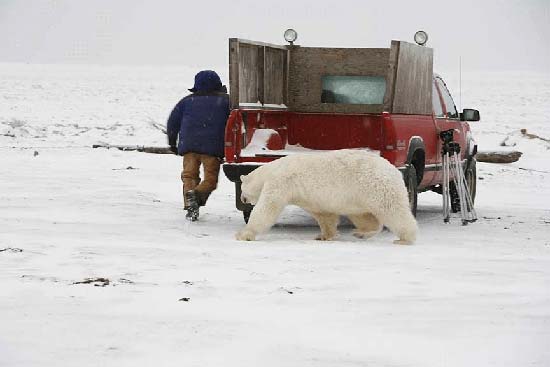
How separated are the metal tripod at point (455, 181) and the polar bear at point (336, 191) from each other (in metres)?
2.10

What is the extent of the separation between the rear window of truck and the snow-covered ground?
1.57m

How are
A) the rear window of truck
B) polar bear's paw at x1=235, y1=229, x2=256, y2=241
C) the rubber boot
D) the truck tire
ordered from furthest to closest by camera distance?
the truck tire < the rear window of truck < the rubber boot < polar bear's paw at x1=235, y1=229, x2=256, y2=241

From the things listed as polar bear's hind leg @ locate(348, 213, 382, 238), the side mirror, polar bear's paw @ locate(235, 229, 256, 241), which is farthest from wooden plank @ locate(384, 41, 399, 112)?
the side mirror

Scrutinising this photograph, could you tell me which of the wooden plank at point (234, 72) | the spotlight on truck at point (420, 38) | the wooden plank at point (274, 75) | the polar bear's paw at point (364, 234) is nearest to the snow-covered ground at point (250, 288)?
the polar bear's paw at point (364, 234)

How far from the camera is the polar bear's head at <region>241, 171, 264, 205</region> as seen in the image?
920 cm

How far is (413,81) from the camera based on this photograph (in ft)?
35.1

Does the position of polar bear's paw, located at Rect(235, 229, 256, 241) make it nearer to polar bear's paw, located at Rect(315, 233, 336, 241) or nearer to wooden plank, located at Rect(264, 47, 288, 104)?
polar bear's paw, located at Rect(315, 233, 336, 241)

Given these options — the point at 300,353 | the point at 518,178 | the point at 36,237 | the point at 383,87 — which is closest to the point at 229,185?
A: the point at 383,87

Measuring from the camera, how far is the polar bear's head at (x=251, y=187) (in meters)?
9.20

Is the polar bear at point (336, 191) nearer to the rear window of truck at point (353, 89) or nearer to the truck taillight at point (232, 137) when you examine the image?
the truck taillight at point (232, 137)

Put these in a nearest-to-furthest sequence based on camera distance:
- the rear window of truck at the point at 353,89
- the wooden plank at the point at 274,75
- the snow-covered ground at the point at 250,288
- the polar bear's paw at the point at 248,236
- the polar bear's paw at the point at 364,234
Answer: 1. the snow-covered ground at the point at 250,288
2. the polar bear's paw at the point at 248,236
3. the polar bear's paw at the point at 364,234
4. the wooden plank at the point at 274,75
5. the rear window of truck at the point at 353,89

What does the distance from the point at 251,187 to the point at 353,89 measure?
10.8 feet

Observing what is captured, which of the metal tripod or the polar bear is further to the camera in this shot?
the metal tripod

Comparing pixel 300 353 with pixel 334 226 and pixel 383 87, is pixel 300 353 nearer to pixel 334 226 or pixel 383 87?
pixel 334 226
